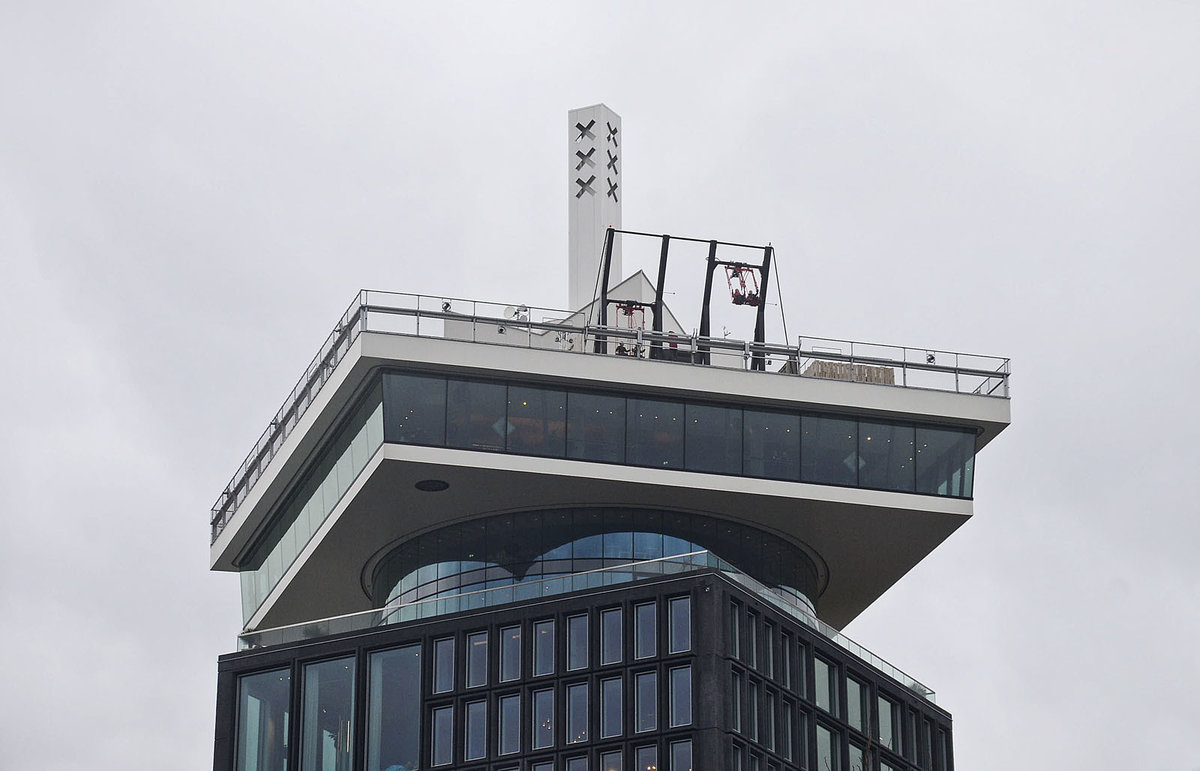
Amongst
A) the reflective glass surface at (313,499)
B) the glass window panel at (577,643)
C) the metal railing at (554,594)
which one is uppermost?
the reflective glass surface at (313,499)

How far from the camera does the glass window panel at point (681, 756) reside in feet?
250

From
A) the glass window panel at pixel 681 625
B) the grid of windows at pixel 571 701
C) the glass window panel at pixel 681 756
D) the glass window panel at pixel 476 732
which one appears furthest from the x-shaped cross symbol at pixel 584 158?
the glass window panel at pixel 681 756

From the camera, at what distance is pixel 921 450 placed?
88188 mm

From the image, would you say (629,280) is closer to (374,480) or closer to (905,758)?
(374,480)

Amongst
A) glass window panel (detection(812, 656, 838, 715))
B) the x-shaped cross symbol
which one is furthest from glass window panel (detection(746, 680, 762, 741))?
the x-shaped cross symbol

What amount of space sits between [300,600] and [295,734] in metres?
12.2

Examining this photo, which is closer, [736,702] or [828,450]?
[736,702]

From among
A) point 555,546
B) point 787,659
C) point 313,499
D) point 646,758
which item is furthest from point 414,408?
point 787,659

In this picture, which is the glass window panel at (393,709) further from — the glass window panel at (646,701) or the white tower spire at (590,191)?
the white tower spire at (590,191)

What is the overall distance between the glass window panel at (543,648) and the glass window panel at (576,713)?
1.17 m

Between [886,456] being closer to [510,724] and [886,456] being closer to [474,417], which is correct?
[474,417]

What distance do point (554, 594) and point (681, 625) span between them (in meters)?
5.45

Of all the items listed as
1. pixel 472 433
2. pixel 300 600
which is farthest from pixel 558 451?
pixel 300 600

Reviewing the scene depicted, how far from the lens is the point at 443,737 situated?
8088 centimetres
